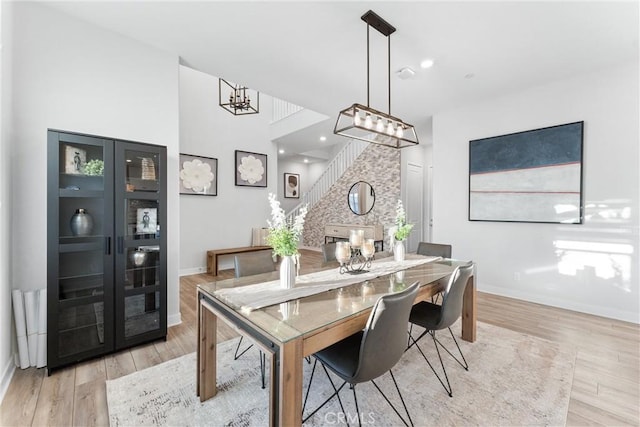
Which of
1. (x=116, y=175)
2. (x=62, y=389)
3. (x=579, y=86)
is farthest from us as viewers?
(x=579, y=86)

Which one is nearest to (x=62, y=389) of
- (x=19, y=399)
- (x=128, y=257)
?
(x=19, y=399)

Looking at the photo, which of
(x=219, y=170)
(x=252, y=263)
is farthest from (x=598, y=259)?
(x=219, y=170)

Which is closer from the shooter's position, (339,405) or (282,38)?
(339,405)

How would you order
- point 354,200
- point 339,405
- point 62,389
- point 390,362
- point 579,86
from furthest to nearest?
point 354,200, point 579,86, point 62,389, point 339,405, point 390,362

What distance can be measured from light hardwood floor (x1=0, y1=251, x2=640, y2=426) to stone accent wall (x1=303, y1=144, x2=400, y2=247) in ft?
11.5

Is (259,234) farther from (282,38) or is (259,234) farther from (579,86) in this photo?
(579,86)

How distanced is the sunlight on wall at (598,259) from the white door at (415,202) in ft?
10.1

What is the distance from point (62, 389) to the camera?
192 cm

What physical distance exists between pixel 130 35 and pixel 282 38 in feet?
4.81

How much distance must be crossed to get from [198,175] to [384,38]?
13.6ft

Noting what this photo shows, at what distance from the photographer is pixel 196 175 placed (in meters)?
5.30

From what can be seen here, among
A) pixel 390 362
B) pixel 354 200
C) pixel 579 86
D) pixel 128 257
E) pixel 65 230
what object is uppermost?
pixel 579 86

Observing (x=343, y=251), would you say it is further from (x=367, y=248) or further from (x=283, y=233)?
(x=283, y=233)

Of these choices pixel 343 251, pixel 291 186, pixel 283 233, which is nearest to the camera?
pixel 283 233
